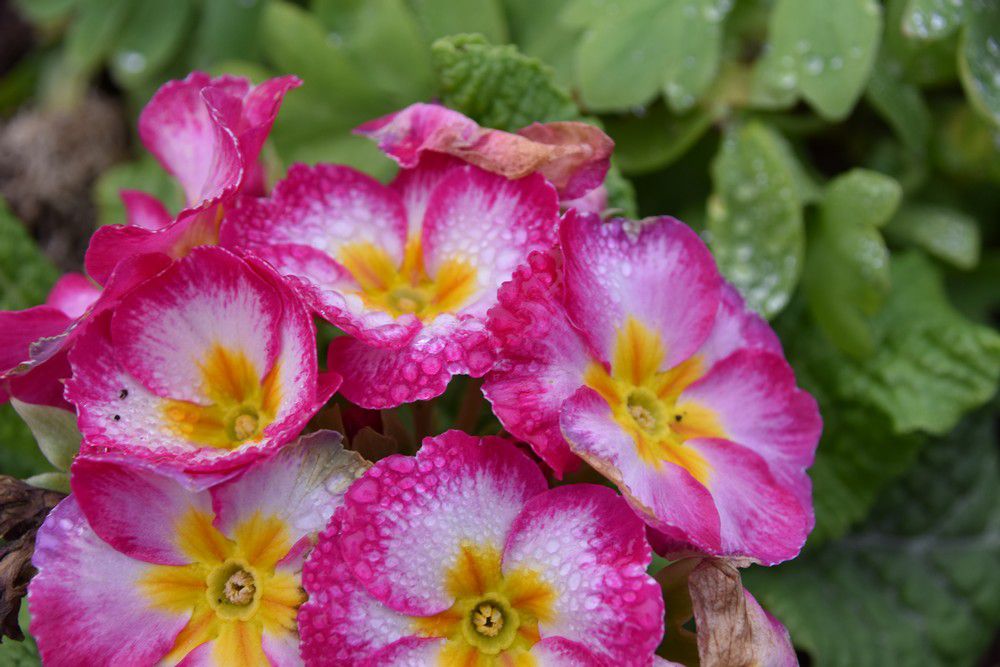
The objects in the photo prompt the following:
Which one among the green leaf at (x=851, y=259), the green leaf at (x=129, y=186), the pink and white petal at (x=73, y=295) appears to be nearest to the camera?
the pink and white petal at (x=73, y=295)

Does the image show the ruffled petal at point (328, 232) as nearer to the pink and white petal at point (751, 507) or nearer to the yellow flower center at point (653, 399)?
the yellow flower center at point (653, 399)

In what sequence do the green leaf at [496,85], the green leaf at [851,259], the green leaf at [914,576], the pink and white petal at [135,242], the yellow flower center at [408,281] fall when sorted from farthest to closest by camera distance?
1. the green leaf at [914,576]
2. the green leaf at [851,259]
3. the green leaf at [496,85]
4. the yellow flower center at [408,281]
5. the pink and white petal at [135,242]

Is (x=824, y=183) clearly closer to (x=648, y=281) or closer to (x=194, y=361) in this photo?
(x=648, y=281)

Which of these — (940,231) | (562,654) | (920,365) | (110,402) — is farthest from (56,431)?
(940,231)

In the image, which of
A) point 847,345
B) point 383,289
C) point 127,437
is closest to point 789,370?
point 383,289

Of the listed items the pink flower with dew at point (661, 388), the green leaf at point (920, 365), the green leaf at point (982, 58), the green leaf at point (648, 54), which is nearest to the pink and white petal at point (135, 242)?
the pink flower with dew at point (661, 388)

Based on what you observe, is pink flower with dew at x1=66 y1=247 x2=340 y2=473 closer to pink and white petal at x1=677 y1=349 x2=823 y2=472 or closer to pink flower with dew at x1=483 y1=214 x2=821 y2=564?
pink flower with dew at x1=483 y1=214 x2=821 y2=564

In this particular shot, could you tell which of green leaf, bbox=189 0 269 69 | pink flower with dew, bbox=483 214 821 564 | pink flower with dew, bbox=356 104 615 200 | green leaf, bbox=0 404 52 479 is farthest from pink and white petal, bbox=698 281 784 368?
green leaf, bbox=189 0 269 69
